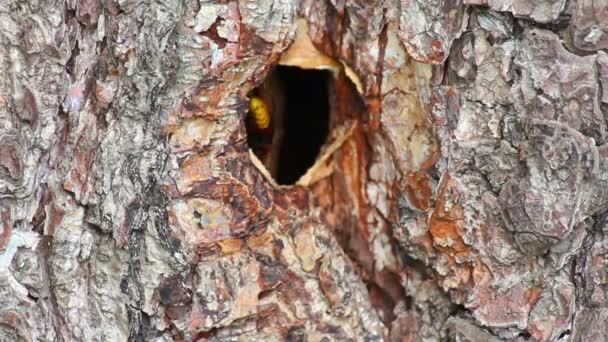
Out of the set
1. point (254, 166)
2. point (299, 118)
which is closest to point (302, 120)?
point (299, 118)

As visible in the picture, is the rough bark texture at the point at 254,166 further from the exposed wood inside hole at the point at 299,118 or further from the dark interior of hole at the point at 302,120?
the dark interior of hole at the point at 302,120

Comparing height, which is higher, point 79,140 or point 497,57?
point 497,57

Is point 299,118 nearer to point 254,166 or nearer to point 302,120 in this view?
point 302,120

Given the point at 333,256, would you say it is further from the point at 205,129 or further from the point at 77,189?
the point at 77,189

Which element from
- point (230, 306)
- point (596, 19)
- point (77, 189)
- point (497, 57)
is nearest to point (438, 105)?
point (497, 57)

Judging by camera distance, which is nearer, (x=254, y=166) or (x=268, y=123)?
(x=254, y=166)


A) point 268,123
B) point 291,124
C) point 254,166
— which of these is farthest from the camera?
point 291,124

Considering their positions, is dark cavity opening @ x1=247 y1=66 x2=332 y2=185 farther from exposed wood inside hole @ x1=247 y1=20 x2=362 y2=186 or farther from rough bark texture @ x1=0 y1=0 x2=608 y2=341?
rough bark texture @ x1=0 y1=0 x2=608 y2=341
